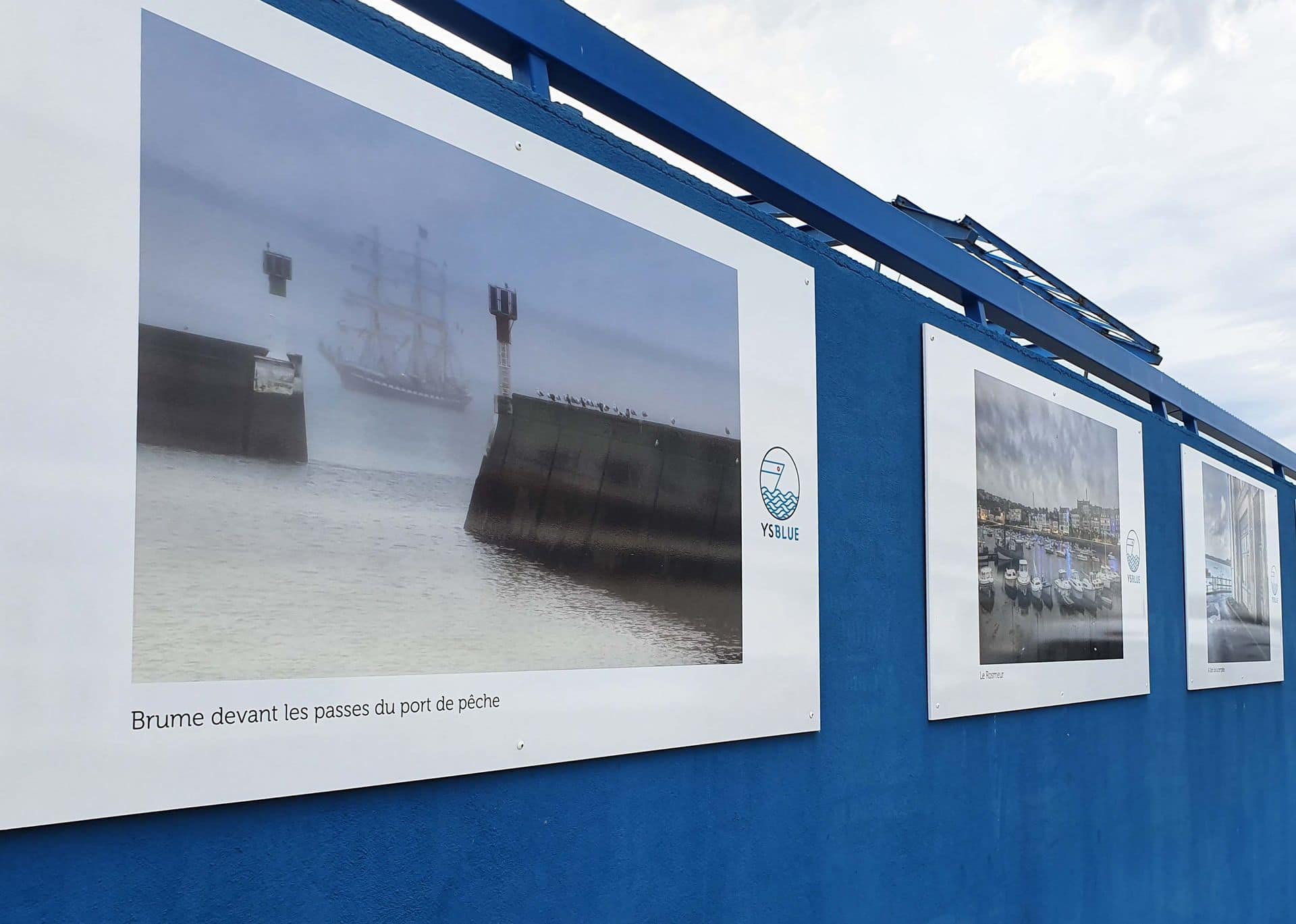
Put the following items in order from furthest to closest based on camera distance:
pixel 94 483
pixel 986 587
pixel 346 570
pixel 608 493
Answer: pixel 986 587, pixel 608 493, pixel 346 570, pixel 94 483

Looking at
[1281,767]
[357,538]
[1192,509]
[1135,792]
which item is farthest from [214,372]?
[1281,767]

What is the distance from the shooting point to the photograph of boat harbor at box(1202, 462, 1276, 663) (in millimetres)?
4875

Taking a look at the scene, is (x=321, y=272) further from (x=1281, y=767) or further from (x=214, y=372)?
(x=1281, y=767)

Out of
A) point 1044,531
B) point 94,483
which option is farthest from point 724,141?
point 1044,531

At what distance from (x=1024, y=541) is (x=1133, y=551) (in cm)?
→ 112

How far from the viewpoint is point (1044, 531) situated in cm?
340

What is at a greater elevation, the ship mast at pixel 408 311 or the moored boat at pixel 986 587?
the ship mast at pixel 408 311

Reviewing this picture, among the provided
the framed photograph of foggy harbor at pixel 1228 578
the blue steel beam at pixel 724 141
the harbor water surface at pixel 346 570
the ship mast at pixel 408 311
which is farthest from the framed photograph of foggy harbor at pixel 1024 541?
the ship mast at pixel 408 311

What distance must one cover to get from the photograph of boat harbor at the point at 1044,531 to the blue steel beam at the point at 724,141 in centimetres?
35

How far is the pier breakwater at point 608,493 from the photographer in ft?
5.35

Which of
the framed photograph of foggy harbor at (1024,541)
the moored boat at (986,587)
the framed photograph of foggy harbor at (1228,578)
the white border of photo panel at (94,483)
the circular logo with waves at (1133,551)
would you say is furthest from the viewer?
the framed photograph of foggy harbor at (1228,578)

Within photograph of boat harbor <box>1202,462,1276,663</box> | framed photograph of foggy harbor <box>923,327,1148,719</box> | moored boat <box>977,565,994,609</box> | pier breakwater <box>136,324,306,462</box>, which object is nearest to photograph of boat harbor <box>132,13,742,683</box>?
pier breakwater <box>136,324,306,462</box>

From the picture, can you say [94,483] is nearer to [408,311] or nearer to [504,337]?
A: [408,311]

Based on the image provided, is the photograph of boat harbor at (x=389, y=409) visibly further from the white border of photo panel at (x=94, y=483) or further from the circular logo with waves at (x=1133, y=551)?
the circular logo with waves at (x=1133, y=551)
